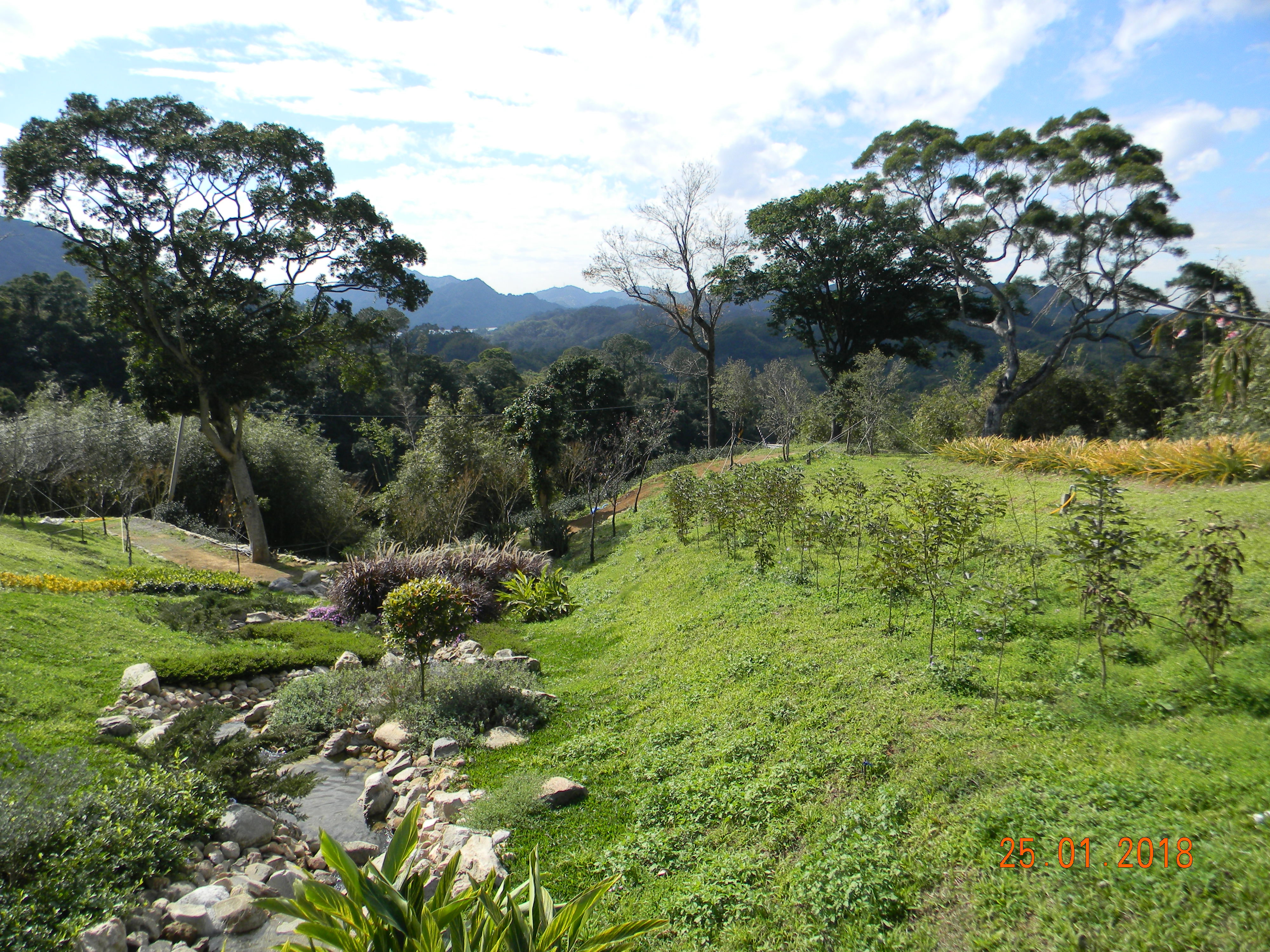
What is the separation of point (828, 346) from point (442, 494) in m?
19.2

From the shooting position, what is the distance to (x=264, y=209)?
50.3 ft

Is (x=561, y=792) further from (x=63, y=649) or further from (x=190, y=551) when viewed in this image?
(x=190, y=551)

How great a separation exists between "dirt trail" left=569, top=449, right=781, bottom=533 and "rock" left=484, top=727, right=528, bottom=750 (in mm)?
13023

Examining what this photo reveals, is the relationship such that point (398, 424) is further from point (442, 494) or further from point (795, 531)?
point (795, 531)

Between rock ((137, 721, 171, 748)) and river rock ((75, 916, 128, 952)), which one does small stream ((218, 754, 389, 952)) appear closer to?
river rock ((75, 916, 128, 952))

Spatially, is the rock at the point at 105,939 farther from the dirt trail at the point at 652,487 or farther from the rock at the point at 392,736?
the dirt trail at the point at 652,487

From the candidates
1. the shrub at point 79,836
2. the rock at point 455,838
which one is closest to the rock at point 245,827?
the shrub at point 79,836

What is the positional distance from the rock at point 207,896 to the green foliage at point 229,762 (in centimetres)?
90

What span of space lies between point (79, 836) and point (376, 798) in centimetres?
188

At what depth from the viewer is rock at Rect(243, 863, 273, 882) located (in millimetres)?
3861

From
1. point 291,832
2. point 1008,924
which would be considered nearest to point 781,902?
point 1008,924

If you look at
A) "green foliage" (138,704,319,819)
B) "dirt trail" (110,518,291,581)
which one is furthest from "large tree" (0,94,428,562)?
"green foliage" (138,704,319,819)

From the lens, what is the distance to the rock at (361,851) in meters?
4.03

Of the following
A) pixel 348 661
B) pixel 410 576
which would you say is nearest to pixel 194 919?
pixel 348 661
